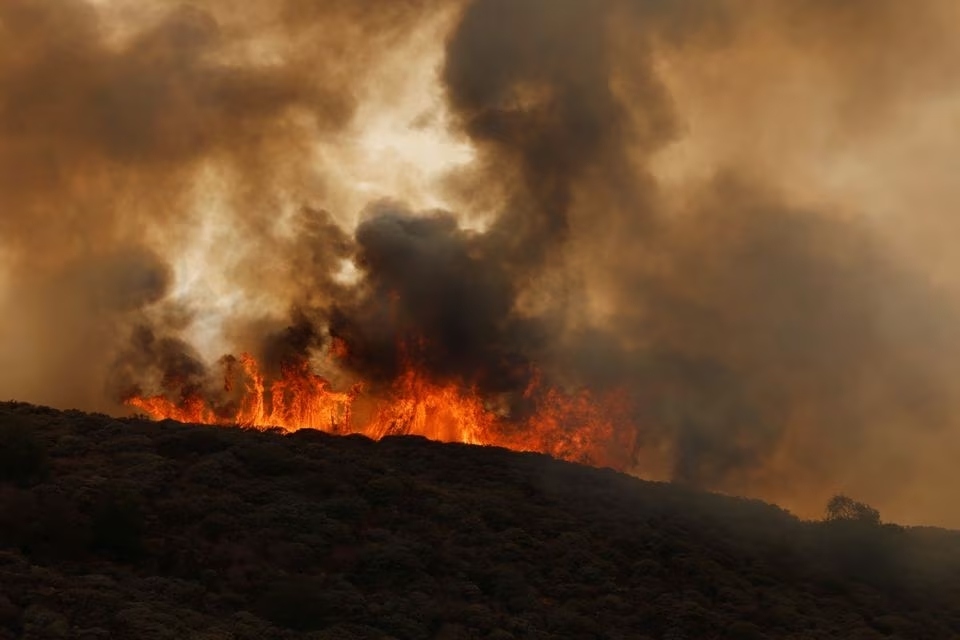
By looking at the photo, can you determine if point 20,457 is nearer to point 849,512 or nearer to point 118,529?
point 118,529

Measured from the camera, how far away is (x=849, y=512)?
6831 centimetres

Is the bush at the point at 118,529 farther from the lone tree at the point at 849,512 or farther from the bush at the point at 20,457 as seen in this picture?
the lone tree at the point at 849,512

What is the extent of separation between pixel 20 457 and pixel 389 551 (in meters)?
18.2

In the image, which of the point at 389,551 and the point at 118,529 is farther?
the point at 389,551

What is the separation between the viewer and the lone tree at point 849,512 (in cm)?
6601

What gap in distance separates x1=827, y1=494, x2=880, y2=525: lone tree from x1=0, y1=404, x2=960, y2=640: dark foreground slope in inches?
75.6

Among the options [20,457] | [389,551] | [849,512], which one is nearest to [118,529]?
[20,457]

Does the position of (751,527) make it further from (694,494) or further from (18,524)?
(18,524)

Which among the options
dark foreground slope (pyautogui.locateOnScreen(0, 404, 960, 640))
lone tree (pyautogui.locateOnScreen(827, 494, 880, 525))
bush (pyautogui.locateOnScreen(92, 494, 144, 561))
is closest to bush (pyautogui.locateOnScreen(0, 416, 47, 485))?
dark foreground slope (pyautogui.locateOnScreen(0, 404, 960, 640))

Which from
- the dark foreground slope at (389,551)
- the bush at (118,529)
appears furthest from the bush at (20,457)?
the bush at (118,529)

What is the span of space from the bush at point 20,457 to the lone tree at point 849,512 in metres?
49.1

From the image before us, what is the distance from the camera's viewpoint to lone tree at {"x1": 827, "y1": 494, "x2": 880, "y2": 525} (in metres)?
66.0

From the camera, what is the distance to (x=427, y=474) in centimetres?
6384

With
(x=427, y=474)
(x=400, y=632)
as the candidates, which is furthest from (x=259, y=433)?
(x=400, y=632)
